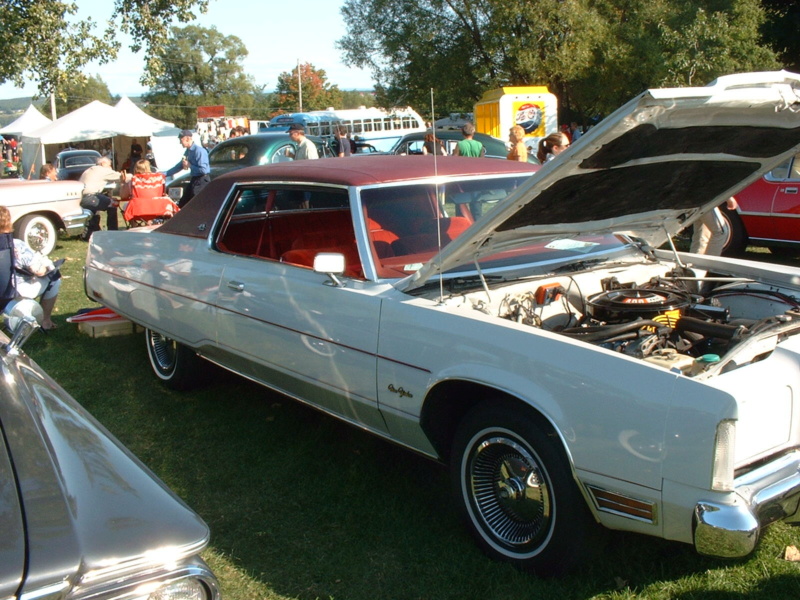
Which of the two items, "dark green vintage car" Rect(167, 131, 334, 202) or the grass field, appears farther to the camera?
"dark green vintage car" Rect(167, 131, 334, 202)

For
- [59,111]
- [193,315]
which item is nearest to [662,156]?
→ [193,315]

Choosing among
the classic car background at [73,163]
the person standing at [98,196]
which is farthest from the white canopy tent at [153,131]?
the person standing at [98,196]

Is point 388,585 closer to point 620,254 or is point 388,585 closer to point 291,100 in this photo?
point 620,254

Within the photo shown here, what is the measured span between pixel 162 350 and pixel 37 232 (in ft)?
24.1

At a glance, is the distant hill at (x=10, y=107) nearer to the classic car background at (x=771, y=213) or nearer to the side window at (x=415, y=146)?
the side window at (x=415, y=146)

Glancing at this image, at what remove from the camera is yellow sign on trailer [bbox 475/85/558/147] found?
20.0m

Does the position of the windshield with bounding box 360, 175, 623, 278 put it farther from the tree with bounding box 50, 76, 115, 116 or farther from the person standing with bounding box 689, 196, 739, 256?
the tree with bounding box 50, 76, 115, 116

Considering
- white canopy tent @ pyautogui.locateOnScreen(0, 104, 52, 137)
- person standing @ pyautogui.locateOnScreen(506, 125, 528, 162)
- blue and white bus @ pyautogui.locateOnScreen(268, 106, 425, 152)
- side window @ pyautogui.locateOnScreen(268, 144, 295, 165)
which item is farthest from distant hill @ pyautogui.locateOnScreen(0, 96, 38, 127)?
Result: person standing @ pyautogui.locateOnScreen(506, 125, 528, 162)

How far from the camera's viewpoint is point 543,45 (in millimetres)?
25484

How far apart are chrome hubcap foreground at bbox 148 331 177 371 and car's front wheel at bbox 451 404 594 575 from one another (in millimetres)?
2863

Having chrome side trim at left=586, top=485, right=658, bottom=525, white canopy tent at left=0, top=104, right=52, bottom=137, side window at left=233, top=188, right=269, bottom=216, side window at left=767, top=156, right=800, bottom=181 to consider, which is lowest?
chrome side trim at left=586, top=485, right=658, bottom=525

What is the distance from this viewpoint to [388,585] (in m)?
3.09

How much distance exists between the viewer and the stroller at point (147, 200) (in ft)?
34.8

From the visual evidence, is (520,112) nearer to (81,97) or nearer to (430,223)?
(430,223)
